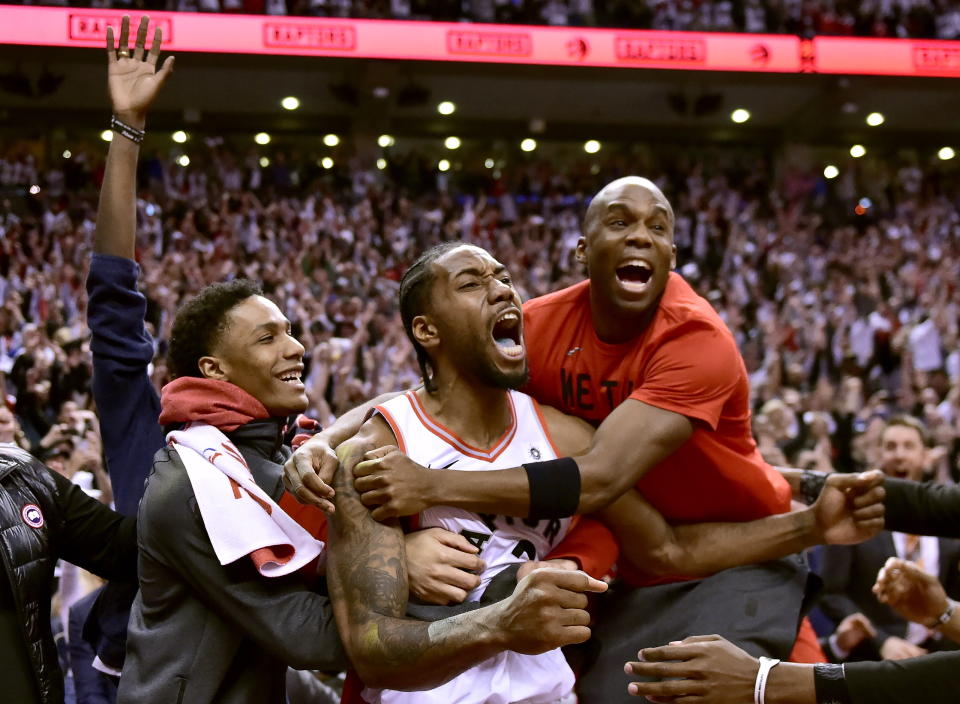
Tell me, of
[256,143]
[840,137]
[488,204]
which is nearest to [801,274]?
[488,204]

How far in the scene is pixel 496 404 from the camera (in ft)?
8.80

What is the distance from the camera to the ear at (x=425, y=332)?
2730mm

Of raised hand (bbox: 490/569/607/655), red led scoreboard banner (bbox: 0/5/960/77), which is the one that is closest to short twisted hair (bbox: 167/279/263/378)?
raised hand (bbox: 490/569/607/655)

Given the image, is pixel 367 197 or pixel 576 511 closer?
pixel 576 511

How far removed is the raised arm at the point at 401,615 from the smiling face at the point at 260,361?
0.37 m

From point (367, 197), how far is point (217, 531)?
540 inches

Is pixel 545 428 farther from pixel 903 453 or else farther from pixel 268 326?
pixel 903 453

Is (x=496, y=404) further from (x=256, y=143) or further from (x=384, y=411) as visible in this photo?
(x=256, y=143)

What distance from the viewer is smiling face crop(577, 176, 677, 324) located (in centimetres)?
296

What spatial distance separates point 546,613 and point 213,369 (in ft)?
4.11

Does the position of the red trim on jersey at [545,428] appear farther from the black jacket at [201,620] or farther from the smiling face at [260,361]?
the black jacket at [201,620]

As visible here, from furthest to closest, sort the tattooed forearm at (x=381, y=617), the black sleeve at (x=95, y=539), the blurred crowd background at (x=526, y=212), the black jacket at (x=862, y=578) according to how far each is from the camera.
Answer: the blurred crowd background at (x=526, y=212) < the black jacket at (x=862, y=578) < the black sleeve at (x=95, y=539) < the tattooed forearm at (x=381, y=617)

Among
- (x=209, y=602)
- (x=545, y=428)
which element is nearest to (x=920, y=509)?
(x=545, y=428)

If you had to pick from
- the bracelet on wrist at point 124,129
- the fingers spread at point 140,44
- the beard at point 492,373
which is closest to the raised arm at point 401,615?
the beard at point 492,373
